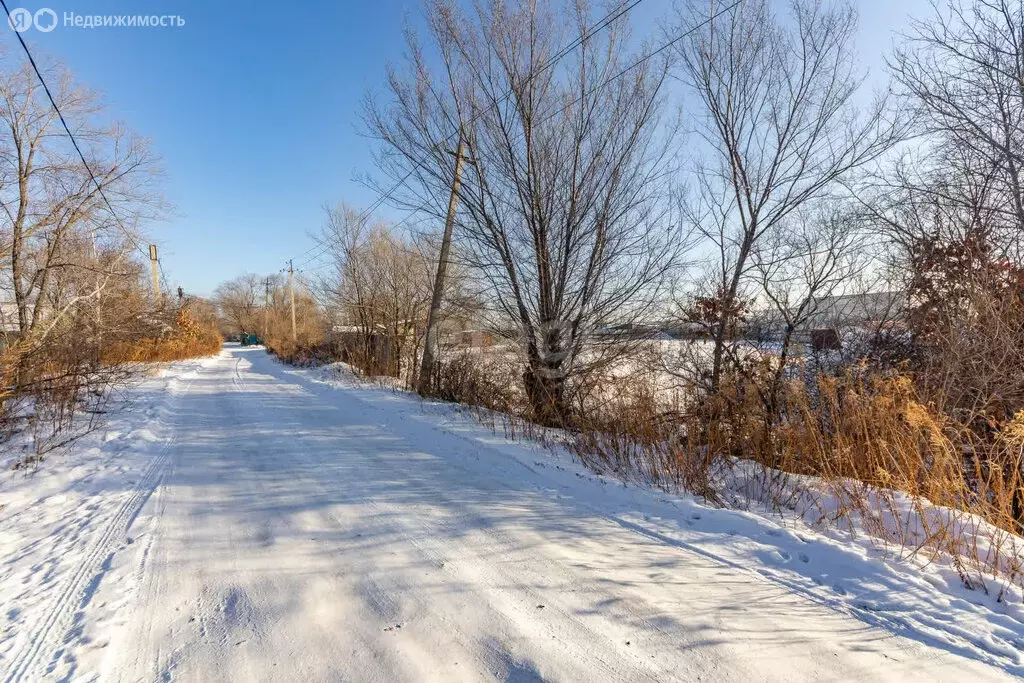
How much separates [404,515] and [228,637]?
157cm

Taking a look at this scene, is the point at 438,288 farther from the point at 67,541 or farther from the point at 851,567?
the point at 851,567

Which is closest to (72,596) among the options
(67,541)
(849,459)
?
(67,541)

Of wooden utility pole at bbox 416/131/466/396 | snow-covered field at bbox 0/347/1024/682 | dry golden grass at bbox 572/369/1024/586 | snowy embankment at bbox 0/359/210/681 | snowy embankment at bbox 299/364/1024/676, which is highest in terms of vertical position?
wooden utility pole at bbox 416/131/466/396

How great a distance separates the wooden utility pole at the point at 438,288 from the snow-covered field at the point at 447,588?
16.5 feet

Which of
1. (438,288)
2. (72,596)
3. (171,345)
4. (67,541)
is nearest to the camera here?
(72,596)

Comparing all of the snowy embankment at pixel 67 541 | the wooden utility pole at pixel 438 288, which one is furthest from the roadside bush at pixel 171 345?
the snowy embankment at pixel 67 541

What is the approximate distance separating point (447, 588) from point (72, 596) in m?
2.05

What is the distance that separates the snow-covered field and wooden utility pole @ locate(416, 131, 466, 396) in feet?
16.5

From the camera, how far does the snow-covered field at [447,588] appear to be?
2.04 metres

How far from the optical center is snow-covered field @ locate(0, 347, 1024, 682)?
6.71 ft

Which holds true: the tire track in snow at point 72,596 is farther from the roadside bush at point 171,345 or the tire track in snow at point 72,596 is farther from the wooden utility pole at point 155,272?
the wooden utility pole at point 155,272

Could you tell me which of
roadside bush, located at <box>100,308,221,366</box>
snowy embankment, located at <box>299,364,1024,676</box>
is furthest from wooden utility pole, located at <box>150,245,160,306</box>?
snowy embankment, located at <box>299,364,1024,676</box>

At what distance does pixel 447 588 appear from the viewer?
8.59ft

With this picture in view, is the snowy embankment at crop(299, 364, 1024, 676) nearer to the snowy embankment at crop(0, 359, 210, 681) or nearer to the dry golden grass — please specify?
the dry golden grass
